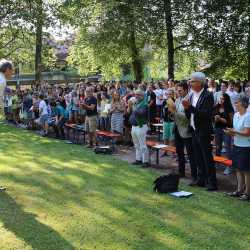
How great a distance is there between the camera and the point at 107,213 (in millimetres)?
7191

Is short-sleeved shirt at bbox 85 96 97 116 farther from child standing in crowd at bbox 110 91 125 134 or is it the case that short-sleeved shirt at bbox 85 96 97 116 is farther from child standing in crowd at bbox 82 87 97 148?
child standing in crowd at bbox 110 91 125 134

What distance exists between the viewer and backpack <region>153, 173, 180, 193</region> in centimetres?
830

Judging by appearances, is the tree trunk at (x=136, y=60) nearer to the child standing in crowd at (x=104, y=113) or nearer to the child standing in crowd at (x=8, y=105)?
the child standing in crowd at (x=8, y=105)

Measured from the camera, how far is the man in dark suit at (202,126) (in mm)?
8320

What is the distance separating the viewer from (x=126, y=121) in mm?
14562

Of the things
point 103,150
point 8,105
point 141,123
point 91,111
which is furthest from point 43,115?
point 141,123

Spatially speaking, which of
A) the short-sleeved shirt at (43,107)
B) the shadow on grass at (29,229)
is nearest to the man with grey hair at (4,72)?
the shadow on grass at (29,229)

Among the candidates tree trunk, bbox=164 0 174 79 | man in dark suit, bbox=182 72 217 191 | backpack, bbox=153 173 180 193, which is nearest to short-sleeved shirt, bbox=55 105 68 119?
man in dark suit, bbox=182 72 217 191

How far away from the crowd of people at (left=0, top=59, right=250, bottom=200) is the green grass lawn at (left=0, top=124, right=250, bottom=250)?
1.91 feet

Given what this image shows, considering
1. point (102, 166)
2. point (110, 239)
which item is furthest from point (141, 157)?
point (110, 239)

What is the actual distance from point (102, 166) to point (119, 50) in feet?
59.3

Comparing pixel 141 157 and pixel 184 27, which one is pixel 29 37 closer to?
pixel 184 27

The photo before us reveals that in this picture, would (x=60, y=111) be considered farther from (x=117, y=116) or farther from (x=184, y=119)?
(x=184, y=119)

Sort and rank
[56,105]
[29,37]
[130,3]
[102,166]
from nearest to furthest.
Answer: [102,166] < [56,105] < [130,3] < [29,37]
